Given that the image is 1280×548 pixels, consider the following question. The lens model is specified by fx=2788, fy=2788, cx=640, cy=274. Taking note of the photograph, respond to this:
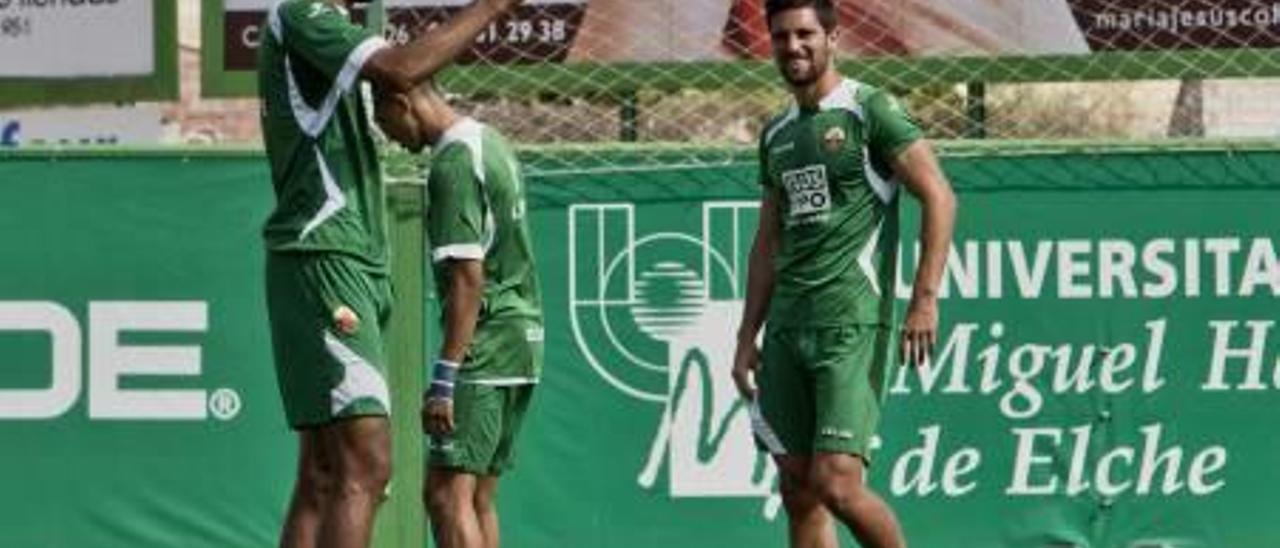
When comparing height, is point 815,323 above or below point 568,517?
above

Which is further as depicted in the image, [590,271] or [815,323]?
[590,271]

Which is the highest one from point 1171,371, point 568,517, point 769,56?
point 769,56

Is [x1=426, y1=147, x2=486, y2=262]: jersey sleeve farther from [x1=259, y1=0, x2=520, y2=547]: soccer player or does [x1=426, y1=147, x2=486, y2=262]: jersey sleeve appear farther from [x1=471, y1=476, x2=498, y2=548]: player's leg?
[x1=259, y1=0, x2=520, y2=547]: soccer player

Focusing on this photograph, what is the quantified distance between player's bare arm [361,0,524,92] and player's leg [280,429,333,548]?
93 cm

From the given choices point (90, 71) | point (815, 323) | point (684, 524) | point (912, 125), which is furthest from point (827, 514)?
point (90, 71)

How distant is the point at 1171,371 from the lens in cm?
1033

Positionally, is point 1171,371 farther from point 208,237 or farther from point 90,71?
point 90,71

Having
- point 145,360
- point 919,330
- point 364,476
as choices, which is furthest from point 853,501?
point 145,360

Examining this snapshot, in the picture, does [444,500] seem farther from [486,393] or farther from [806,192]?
[806,192]

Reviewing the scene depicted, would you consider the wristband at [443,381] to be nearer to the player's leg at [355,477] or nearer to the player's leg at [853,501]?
the player's leg at [355,477]

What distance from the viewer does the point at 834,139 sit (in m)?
8.36

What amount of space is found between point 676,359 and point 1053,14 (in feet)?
7.47

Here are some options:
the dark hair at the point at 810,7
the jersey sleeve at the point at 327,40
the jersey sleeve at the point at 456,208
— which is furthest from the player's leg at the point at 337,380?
the dark hair at the point at 810,7

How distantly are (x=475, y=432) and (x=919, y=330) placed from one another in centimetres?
137
